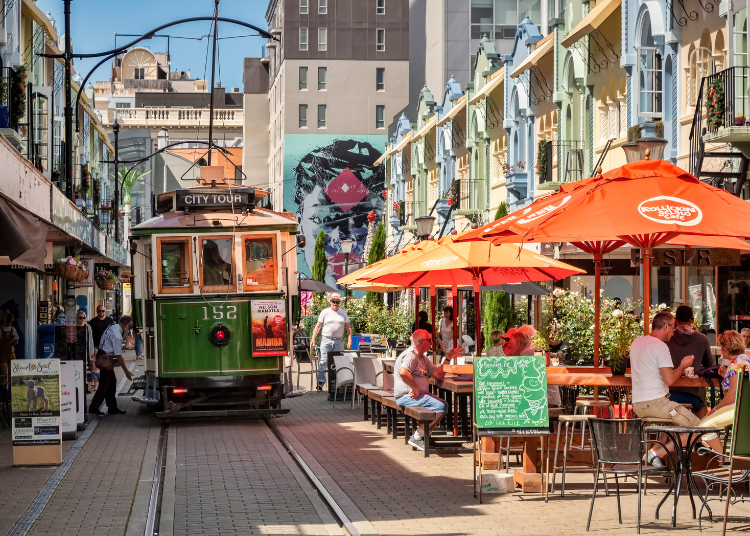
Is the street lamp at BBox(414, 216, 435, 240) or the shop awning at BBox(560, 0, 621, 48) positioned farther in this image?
the street lamp at BBox(414, 216, 435, 240)

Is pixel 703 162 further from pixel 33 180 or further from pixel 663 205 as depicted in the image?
pixel 33 180

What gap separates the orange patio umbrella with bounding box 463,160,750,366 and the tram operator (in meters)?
6.82

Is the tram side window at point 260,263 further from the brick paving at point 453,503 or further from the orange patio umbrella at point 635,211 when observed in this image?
the orange patio umbrella at point 635,211

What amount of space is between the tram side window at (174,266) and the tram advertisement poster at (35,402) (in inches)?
170

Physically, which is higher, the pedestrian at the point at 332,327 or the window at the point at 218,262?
the window at the point at 218,262

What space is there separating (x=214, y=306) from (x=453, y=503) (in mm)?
7973

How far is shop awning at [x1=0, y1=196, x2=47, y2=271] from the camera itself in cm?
1039

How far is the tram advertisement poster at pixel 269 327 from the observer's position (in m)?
17.7

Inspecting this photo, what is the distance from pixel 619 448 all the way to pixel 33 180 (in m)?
7.98

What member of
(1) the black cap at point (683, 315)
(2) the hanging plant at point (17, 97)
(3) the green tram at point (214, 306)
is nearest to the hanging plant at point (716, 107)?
(1) the black cap at point (683, 315)

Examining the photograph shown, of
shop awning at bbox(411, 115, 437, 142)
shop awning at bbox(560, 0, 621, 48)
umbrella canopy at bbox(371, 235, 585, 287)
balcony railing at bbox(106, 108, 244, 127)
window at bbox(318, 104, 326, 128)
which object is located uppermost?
balcony railing at bbox(106, 108, 244, 127)

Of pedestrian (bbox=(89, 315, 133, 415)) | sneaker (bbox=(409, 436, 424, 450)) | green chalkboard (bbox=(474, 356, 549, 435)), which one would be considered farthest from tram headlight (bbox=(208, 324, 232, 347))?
green chalkboard (bbox=(474, 356, 549, 435))

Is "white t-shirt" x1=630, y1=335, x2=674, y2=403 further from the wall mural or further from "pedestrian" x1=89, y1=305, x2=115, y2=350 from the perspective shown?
the wall mural

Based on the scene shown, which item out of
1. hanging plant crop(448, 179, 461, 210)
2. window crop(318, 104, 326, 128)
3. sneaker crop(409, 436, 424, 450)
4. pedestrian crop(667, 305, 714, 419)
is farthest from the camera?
window crop(318, 104, 326, 128)
